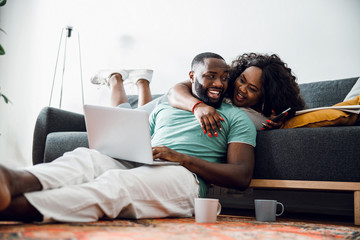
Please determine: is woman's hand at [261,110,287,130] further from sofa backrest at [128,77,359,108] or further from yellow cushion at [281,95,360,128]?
sofa backrest at [128,77,359,108]

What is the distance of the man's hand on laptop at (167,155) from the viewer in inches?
56.1

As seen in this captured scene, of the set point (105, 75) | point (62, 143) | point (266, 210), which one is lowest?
point (266, 210)

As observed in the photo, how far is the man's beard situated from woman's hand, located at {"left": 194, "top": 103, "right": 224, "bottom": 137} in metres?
Result: 0.13

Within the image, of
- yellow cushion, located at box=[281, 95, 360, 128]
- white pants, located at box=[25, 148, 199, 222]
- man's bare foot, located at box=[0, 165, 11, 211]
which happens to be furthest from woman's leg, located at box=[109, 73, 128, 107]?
man's bare foot, located at box=[0, 165, 11, 211]

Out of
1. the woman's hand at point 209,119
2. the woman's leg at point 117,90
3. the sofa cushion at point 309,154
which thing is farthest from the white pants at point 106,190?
the woman's leg at point 117,90

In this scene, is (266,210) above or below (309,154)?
below

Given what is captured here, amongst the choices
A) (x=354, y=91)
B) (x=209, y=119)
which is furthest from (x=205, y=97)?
(x=354, y=91)

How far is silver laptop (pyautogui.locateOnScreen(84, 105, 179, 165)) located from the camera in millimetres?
1319

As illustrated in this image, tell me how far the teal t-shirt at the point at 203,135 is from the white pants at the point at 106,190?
0.18m

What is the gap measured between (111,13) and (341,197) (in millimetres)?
2703

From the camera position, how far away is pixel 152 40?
11.0 ft

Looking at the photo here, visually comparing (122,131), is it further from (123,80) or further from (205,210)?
(123,80)

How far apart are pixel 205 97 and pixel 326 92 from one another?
0.84 meters

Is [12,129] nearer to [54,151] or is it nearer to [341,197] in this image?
[54,151]
